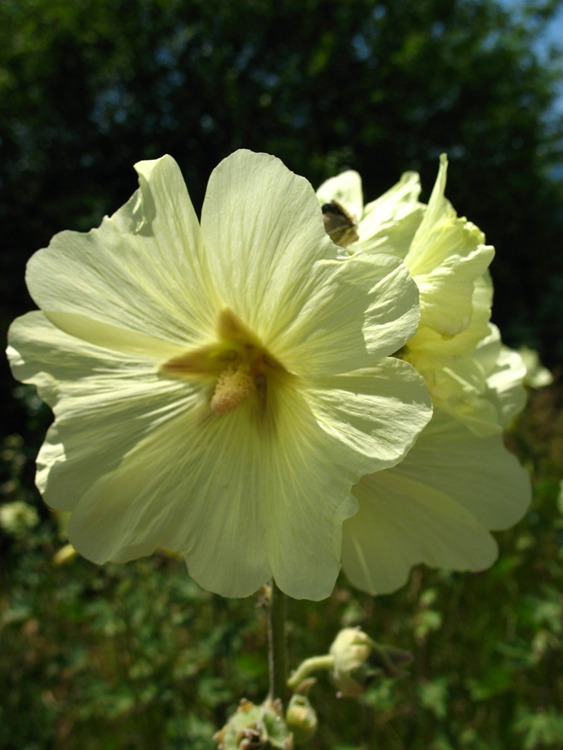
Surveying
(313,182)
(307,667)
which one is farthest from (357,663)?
(313,182)

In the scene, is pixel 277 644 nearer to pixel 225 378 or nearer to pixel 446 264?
pixel 225 378

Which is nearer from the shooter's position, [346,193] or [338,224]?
[338,224]

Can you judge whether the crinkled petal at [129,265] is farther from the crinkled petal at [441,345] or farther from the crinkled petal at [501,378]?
the crinkled petal at [501,378]

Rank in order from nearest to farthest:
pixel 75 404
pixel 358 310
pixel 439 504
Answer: pixel 358 310 < pixel 75 404 < pixel 439 504

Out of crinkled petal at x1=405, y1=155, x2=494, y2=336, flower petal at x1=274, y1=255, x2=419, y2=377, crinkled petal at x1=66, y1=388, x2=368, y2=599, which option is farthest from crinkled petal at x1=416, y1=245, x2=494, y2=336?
crinkled petal at x1=66, y1=388, x2=368, y2=599

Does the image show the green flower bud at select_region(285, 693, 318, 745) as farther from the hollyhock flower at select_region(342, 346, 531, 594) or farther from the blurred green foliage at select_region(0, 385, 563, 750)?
the blurred green foliage at select_region(0, 385, 563, 750)

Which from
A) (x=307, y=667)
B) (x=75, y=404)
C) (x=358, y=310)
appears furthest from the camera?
(x=307, y=667)

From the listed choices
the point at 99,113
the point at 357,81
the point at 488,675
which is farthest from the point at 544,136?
the point at 488,675
